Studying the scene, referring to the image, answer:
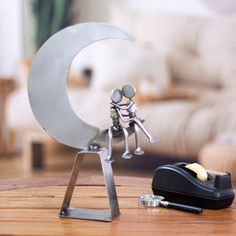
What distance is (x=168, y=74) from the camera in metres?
2.89

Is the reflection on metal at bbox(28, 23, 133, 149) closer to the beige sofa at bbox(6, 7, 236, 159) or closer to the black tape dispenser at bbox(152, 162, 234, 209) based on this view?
the black tape dispenser at bbox(152, 162, 234, 209)

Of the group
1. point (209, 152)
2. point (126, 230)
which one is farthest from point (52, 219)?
point (209, 152)

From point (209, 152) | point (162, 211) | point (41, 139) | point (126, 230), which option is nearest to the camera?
point (126, 230)

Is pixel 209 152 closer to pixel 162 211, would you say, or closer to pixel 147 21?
pixel 162 211

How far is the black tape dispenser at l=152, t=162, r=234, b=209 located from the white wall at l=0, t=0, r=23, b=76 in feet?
9.40

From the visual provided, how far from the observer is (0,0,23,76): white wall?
3660 millimetres

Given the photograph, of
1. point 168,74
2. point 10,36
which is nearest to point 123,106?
point 168,74

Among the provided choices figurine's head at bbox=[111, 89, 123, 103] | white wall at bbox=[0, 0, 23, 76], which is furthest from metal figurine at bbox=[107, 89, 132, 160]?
white wall at bbox=[0, 0, 23, 76]

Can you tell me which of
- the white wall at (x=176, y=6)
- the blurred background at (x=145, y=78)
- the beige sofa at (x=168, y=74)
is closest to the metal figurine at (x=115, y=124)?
the blurred background at (x=145, y=78)

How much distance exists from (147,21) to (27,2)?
966mm

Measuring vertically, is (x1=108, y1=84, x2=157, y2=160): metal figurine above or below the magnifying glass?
above

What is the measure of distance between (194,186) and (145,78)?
6.31 ft

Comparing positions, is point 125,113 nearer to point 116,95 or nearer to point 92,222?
point 116,95

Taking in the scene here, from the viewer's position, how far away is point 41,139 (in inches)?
116
